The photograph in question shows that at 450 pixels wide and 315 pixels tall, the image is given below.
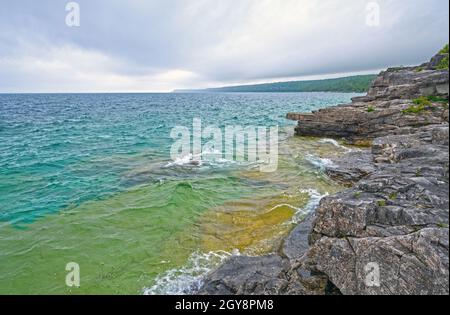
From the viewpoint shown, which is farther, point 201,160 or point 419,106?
point 201,160

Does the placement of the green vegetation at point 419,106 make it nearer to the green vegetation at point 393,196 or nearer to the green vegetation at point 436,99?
the green vegetation at point 436,99

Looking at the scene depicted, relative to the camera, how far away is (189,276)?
31.0ft

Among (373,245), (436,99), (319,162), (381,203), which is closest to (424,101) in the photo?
(436,99)

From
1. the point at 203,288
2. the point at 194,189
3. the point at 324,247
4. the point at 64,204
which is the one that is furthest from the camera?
the point at 194,189

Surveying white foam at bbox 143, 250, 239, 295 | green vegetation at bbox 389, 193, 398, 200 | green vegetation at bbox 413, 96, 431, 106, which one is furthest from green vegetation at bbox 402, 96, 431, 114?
white foam at bbox 143, 250, 239, 295

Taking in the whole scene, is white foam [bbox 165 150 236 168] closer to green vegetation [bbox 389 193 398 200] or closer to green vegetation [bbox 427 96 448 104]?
green vegetation [bbox 389 193 398 200]

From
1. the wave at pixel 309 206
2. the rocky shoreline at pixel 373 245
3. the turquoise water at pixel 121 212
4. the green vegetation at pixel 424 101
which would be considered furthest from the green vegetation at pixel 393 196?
the green vegetation at pixel 424 101

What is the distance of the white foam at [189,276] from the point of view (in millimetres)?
8766

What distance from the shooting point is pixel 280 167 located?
72.8 feet

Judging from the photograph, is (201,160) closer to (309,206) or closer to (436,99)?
(309,206)
